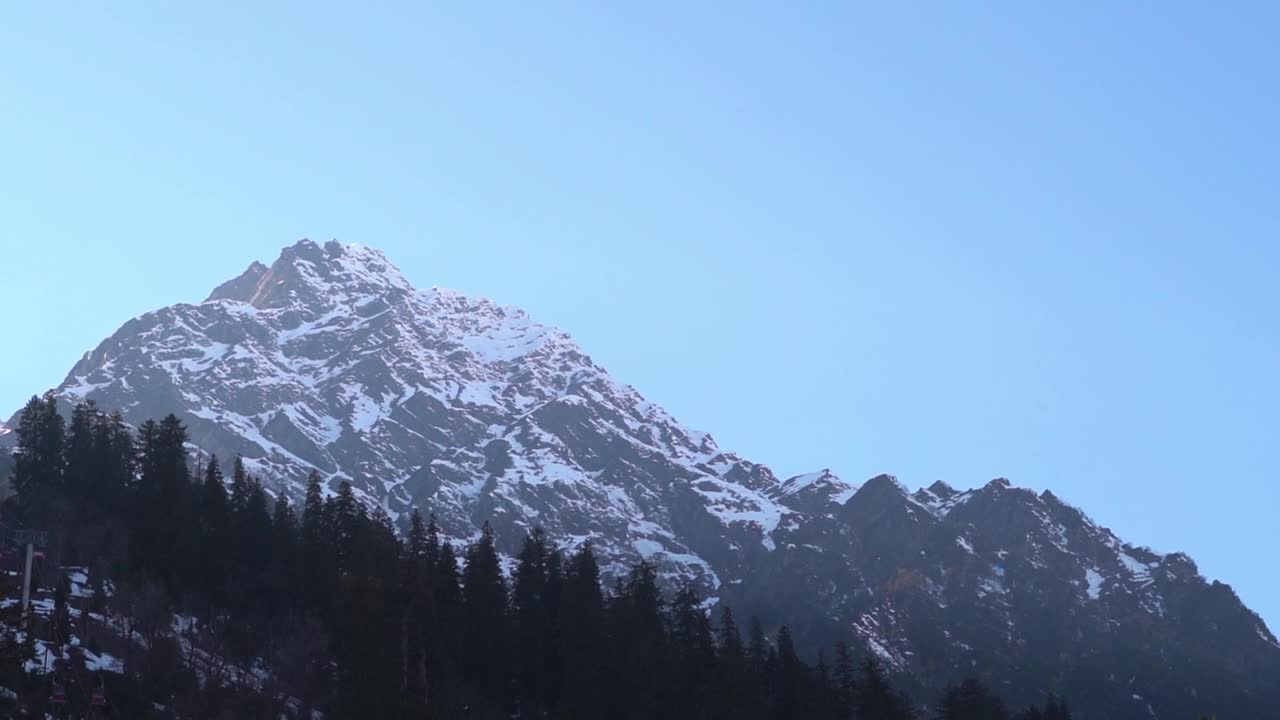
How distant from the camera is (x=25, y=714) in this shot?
249 ft

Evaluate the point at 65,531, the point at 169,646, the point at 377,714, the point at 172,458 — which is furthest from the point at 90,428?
the point at 377,714

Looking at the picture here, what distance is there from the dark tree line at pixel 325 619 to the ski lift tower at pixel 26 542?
2.44 meters

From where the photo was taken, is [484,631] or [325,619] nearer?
[484,631]

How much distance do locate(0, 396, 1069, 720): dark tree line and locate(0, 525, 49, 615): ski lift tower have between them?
244 centimetres

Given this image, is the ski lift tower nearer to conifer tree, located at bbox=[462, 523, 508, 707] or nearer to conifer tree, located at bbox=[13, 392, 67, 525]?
conifer tree, located at bbox=[13, 392, 67, 525]

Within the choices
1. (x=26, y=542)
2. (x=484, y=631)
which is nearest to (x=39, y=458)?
(x=26, y=542)

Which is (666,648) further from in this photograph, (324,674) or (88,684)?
(88,684)

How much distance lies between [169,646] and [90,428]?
4673 cm

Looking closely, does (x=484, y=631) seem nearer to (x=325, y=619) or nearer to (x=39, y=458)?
Result: (x=325, y=619)

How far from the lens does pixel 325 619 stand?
10875cm

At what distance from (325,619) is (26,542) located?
20.4 metres

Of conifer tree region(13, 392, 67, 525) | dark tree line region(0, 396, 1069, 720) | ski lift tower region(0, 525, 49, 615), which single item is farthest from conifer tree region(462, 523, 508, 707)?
conifer tree region(13, 392, 67, 525)

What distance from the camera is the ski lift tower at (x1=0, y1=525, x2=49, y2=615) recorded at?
78625mm

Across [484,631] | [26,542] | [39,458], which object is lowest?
[26,542]
